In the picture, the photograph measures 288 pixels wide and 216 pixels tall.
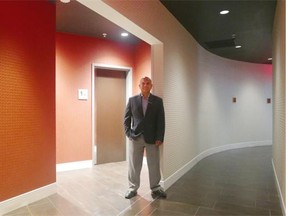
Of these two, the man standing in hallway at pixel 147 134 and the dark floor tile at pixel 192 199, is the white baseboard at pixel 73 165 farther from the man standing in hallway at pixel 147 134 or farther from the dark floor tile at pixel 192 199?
the dark floor tile at pixel 192 199

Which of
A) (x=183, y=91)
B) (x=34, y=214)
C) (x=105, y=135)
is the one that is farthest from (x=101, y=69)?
(x=34, y=214)

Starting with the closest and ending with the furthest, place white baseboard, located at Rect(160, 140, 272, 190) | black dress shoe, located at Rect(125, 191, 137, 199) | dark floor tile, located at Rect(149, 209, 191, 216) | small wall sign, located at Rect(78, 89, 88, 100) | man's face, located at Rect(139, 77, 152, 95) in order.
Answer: dark floor tile, located at Rect(149, 209, 191, 216) → black dress shoe, located at Rect(125, 191, 137, 199) → man's face, located at Rect(139, 77, 152, 95) → white baseboard, located at Rect(160, 140, 272, 190) → small wall sign, located at Rect(78, 89, 88, 100)

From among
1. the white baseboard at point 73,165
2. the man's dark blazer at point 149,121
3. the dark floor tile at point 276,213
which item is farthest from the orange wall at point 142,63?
the dark floor tile at point 276,213

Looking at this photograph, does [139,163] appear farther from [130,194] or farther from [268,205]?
[268,205]

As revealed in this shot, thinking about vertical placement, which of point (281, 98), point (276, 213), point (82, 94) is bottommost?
point (276, 213)

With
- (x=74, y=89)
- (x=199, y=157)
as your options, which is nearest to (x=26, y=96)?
(x=74, y=89)

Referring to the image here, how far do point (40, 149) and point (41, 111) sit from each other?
480 millimetres

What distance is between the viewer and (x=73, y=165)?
15.3ft

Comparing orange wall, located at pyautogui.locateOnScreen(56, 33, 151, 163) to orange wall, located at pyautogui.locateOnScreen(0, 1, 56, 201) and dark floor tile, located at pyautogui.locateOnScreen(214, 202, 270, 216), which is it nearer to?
orange wall, located at pyautogui.locateOnScreen(0, 1, 56, 201)

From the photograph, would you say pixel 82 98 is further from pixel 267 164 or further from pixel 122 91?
pixel 267 164

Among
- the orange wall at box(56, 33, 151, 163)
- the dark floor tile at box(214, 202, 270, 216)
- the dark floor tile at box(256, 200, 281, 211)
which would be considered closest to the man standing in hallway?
the dark floor tile at box(214, 202, 270, 216)

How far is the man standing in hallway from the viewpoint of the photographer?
3.18 metres

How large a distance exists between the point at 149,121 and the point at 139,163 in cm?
57

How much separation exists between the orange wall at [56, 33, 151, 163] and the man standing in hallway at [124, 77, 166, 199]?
1799 millimetres
